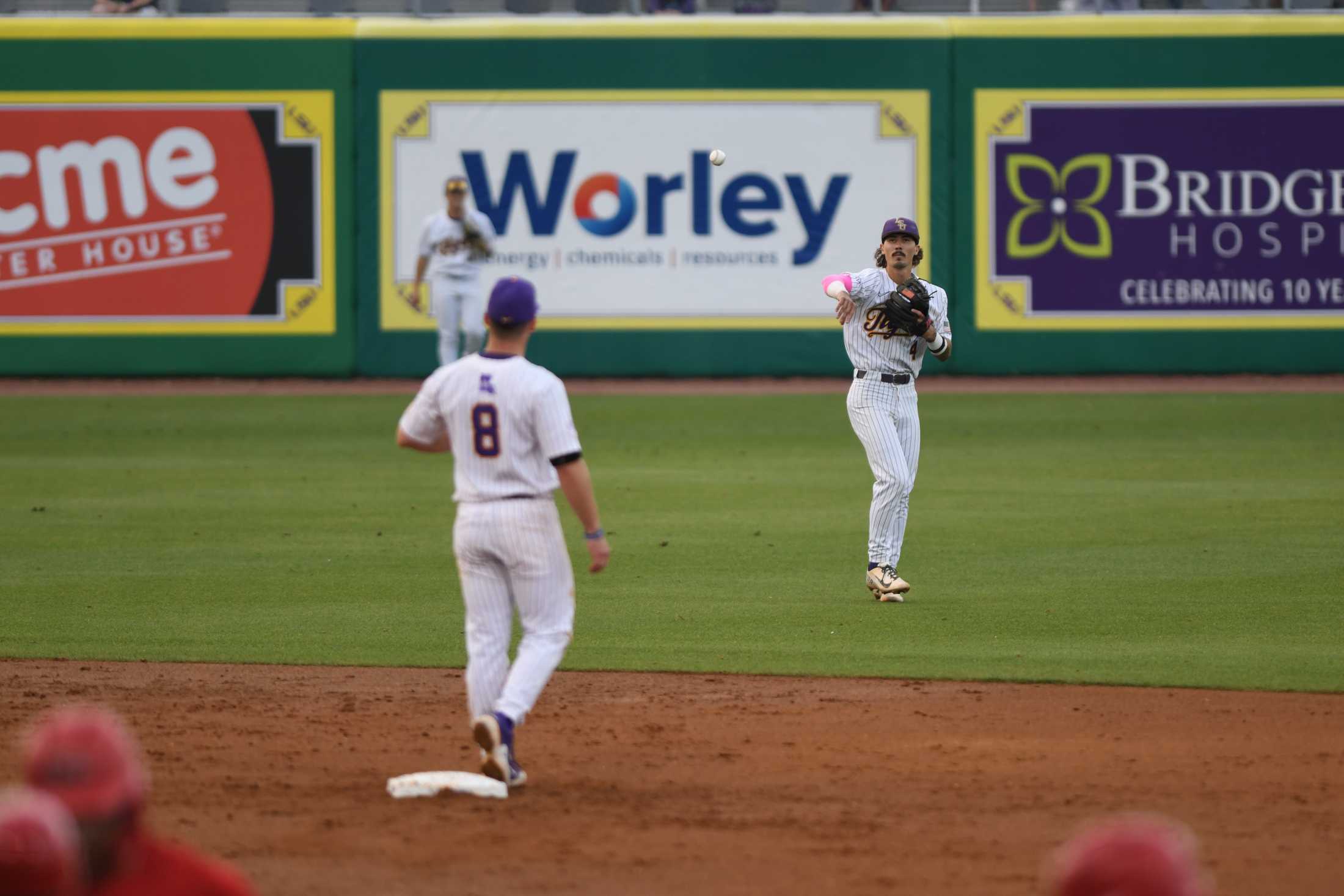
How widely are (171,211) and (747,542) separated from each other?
12.7 meters

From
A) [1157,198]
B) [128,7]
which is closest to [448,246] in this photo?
[128,7]

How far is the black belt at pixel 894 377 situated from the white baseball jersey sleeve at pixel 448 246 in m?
9.78

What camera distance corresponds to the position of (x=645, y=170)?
2267cm

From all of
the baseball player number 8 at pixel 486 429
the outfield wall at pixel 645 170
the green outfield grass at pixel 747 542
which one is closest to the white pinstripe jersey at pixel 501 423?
the baseball player number 8 at pixel 486 429

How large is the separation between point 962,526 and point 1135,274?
1055cm

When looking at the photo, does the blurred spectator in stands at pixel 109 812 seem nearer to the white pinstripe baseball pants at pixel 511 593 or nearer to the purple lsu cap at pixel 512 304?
the white pinstripe baseball pants at pixel 511 593

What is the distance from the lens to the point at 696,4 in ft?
77.2

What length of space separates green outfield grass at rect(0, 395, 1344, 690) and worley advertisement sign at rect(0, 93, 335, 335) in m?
2.29

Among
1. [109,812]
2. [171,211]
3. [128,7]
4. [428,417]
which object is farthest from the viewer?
[128,7]

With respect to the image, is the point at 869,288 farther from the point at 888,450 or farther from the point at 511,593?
the point at 511,593

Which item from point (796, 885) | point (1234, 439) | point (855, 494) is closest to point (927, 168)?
point (1234, 439)

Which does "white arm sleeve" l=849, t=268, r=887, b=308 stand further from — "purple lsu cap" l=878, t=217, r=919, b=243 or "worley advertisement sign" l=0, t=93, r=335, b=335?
"worley advertisement sign" l=0, t=93, r=335, b=335

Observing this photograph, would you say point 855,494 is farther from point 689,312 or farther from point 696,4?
point 696,4

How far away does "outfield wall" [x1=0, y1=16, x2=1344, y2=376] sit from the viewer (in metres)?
22.5
